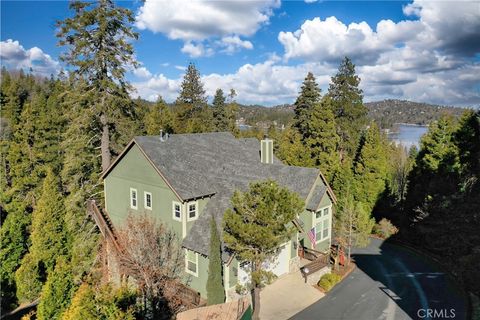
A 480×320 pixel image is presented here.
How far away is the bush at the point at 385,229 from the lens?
33688 mm

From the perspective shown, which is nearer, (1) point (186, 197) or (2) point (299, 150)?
(1) point (186, 197)

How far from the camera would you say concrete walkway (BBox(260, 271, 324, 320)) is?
18047 millimetres

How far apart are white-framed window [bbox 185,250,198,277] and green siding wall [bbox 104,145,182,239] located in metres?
1.28

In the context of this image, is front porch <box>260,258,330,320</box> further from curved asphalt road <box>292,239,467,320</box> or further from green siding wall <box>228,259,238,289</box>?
green siding wall <box>228,259,238,289</box>

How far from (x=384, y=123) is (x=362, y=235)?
376 feet

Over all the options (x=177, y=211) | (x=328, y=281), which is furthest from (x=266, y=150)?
(x=328, y=281)

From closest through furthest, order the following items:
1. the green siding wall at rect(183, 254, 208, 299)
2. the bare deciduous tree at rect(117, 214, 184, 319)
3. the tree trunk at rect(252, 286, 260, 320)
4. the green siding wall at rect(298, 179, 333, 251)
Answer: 1. the tree trunk at rect(252, 286, 260, 320)
2. the bare deciduous tree at rect(117, 214, 184, 319)
3. the green siding wall at rect(183, 254, 208, 299)
4. the green siding wall at rect(298, 179, 333, 251)

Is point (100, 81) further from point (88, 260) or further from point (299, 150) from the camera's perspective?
point (299, 150)

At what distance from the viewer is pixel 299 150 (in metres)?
39.7

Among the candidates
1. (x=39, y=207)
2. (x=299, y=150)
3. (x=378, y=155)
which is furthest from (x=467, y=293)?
(x=39, y=207)

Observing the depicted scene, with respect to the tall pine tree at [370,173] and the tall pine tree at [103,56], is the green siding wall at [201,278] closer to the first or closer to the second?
the tall pine tree at [103,56]

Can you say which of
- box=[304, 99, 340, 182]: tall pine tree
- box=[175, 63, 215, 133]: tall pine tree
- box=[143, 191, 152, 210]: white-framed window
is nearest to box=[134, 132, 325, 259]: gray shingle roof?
box=[143, 191, 152, 210]: white-framed window

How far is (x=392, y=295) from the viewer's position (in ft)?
65.6

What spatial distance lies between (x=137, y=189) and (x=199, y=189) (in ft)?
17.1
